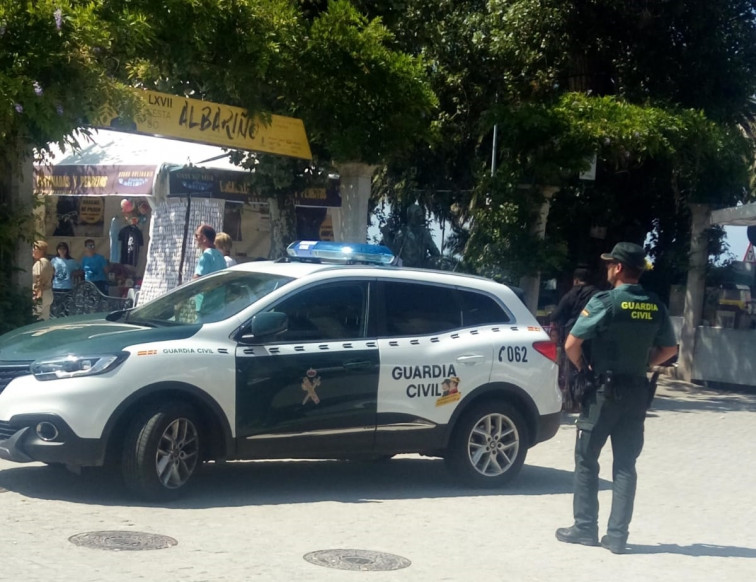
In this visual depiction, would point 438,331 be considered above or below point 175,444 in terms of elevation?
above

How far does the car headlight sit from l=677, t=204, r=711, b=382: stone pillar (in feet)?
40.6

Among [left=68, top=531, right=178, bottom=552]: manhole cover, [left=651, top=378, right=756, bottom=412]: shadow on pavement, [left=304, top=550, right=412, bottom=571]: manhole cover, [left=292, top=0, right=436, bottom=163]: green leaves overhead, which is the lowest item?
[left=304, top=550, right=412, bottom=571]: manhole cover

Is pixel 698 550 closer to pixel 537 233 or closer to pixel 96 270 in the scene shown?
pixel 537 233

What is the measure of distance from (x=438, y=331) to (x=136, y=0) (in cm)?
458

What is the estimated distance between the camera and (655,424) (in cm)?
1390

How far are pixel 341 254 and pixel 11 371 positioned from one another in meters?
2.85

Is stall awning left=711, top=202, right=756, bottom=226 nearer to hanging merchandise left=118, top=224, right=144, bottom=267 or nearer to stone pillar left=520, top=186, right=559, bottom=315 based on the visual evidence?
stone pillar left=520, top=186, right=559, bottom=315

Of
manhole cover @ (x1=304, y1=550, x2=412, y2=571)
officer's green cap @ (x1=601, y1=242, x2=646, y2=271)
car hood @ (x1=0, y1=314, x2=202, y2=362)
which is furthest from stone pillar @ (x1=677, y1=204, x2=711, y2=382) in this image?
manhole cover @ (x1=304, y1=550, x2=412, y2=571)

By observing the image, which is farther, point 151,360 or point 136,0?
point 136,0

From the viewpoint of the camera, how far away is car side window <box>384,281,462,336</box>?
9062 mm

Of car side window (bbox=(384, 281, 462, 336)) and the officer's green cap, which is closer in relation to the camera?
the officer's green cap

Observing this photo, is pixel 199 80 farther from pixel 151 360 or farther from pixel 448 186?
pixel 448 186

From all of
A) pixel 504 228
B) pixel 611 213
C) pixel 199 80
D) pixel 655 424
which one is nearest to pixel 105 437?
pixel 199 80

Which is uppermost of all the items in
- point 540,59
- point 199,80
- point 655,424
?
point 540,59
